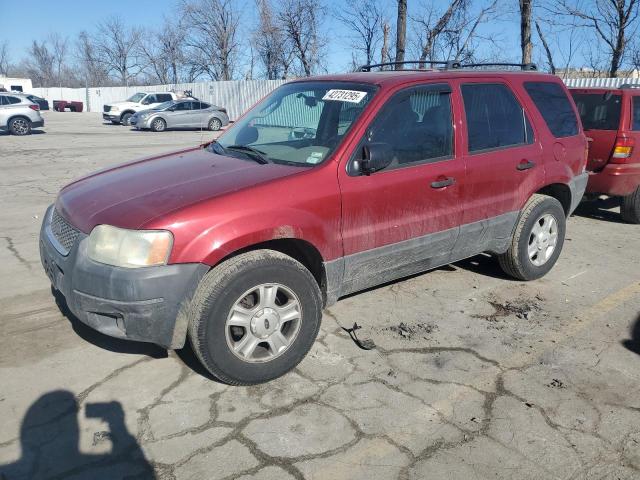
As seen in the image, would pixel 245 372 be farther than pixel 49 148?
No

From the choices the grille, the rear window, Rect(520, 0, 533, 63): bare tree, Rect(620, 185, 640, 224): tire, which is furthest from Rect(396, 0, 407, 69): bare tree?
the grille

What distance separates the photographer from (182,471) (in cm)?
253

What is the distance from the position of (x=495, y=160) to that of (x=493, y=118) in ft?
1.20

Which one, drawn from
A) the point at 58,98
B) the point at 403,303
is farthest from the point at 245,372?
the point at 58,98

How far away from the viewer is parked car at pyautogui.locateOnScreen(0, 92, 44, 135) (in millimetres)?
20750

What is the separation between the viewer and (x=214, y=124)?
2495 centimetres

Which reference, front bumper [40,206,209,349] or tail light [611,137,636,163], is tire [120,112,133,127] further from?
front bumper [40,206,209,349]

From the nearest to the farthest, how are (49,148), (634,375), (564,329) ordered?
(634,375) → (564,329) → (49,148)

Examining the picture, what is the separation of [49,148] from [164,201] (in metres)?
15.4

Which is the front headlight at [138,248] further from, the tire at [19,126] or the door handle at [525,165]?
the tire at [19,126]

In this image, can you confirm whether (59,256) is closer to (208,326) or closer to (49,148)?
(208,326)

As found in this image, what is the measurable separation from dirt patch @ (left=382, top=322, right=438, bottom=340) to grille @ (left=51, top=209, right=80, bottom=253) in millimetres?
2223

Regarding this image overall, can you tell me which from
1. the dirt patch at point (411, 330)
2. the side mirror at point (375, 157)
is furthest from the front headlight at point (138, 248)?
the dirt patch at point (411, 330)

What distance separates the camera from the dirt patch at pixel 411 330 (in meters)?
3.92
